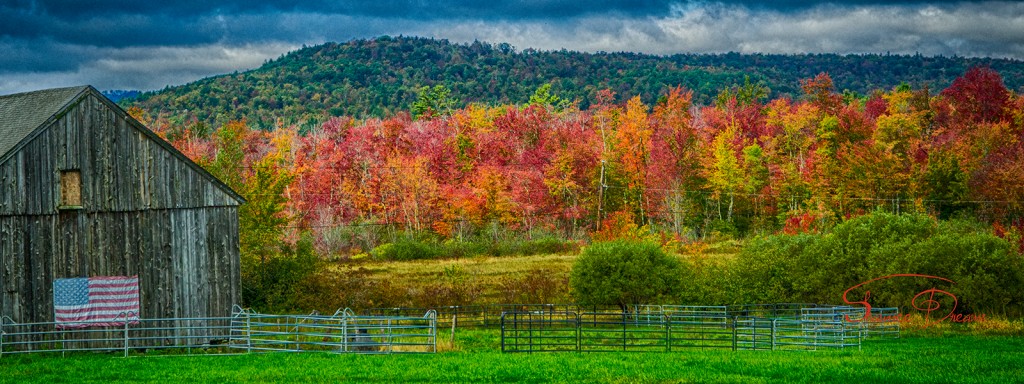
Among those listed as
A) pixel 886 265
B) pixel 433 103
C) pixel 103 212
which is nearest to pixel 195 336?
pixel 103 212

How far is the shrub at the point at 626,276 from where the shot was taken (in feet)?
168

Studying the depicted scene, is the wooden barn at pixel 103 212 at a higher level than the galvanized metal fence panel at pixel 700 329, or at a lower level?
higher

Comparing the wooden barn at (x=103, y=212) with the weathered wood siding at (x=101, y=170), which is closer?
the wooden barn at (x=103, y=212)

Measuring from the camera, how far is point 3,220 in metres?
30.8

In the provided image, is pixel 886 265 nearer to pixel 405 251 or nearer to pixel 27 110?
pixel 405 251

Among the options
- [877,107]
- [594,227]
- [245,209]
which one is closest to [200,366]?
[245,209]

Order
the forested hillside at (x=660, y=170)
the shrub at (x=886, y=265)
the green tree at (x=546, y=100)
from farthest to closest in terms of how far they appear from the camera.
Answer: the green tree at (x=546, y=100) → the forested hillside at (x=660, y=170) → the shrub at (x=886, y=265)

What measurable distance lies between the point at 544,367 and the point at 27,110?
1985 cm

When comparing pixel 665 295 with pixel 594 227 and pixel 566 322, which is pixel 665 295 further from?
pixel 594 227

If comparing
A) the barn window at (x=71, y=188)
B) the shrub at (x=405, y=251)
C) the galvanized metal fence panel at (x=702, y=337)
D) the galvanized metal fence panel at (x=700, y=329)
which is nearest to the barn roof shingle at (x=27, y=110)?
the barn window at (x=71, y=188)

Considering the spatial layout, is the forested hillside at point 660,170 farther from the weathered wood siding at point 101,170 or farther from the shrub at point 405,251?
the weathered wood siding at point 101,170

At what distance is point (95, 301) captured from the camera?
31828 millimetres

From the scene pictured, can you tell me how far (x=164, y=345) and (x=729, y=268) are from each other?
97.5 ft

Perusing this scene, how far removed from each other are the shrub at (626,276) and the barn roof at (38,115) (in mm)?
21967
